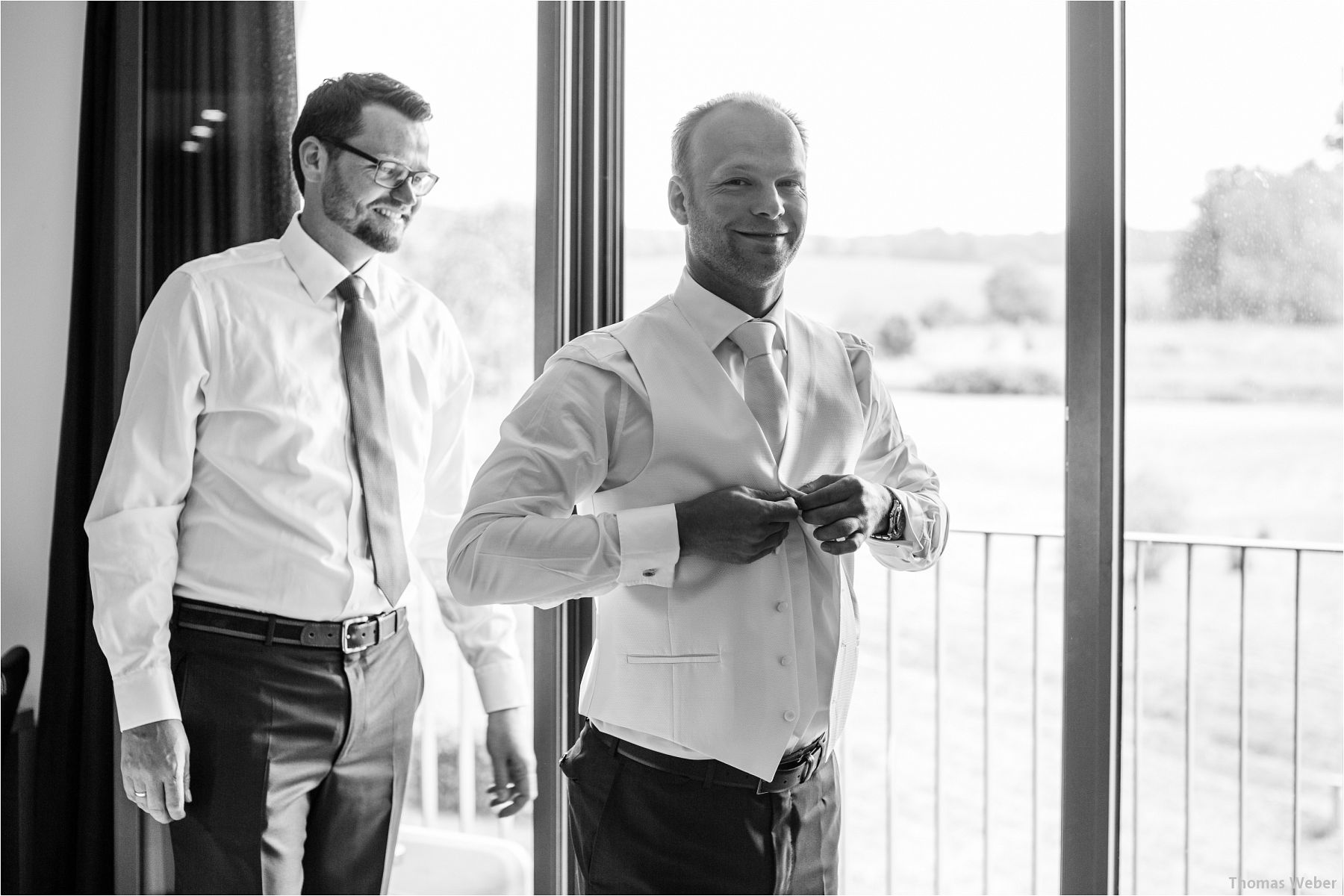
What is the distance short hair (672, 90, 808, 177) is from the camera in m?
1.46

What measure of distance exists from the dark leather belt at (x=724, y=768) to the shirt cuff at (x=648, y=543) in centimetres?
28

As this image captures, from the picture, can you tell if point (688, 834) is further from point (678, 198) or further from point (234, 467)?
point (234, 467)

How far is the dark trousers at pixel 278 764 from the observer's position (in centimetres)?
172

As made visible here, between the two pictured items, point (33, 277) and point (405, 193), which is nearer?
point (405, 193)

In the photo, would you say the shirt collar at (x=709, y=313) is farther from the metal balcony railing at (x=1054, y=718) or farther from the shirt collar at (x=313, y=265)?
the metal balcony railing at (x=1054, y=718)

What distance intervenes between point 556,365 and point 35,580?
185cm

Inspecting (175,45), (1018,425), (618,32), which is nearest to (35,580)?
(175,45)

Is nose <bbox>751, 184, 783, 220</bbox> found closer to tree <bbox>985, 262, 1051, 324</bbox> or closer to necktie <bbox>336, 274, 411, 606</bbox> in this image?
necktie <bbox>336, 274, 411, 606</bbox>

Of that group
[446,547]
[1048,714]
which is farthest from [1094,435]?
[1048,714]

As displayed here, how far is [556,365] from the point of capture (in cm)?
145

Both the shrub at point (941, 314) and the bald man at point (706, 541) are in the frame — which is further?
the shrub at point (941, 314)

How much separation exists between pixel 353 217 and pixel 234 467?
0.53m

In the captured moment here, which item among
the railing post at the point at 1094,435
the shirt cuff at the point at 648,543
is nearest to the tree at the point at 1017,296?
the railing post at the point at 1094,435

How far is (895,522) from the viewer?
1408 millimetres
